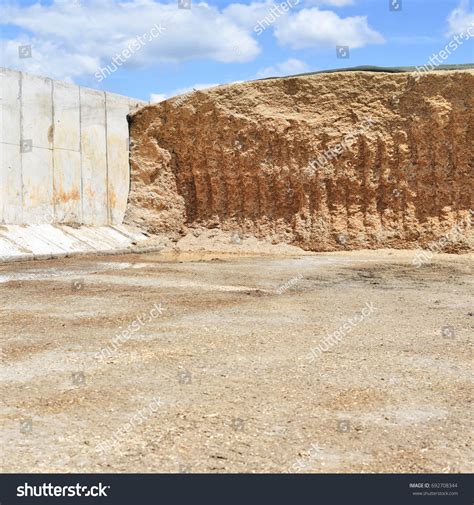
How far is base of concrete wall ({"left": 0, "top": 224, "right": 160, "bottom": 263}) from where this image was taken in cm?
1256

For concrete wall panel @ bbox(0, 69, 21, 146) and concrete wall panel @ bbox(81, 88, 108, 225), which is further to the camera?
concrete wall panel @ bbox(81, 88, 108, 225)

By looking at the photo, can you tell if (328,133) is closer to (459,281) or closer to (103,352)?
(459,281)

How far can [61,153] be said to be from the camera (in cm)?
1501

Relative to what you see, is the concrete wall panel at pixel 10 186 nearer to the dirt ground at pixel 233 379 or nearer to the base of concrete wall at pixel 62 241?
the base of concrete wall at pixel 62 241

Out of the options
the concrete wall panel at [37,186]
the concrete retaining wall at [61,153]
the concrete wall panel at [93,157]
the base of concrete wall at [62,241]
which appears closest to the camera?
the base of concrete wall at [62,241]

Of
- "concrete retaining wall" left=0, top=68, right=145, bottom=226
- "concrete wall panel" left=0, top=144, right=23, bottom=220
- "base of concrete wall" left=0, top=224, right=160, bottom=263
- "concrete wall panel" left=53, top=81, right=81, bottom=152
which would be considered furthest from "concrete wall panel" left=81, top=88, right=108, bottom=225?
"concrete wall panel" left=0, top=144, right=23, bottom=220

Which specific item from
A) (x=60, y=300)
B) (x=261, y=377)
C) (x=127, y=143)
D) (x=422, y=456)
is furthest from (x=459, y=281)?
(x=127, y=143)

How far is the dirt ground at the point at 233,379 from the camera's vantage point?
3.25 metres

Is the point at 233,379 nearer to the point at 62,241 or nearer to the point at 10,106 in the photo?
the point at 62,241

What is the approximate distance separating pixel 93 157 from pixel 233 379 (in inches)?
487

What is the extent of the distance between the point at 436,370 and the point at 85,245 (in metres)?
10.7

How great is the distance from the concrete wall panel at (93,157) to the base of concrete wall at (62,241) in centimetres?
44

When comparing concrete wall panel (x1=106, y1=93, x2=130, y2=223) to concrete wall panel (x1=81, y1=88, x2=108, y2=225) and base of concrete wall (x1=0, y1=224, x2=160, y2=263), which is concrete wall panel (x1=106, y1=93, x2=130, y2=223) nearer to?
concrete wall panel (x1=81, y1=88, x2=108, y2=225)

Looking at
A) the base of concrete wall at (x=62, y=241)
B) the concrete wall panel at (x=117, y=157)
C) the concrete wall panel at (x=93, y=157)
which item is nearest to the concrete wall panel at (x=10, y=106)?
the base of concrete wall at (x=62, y=241)
